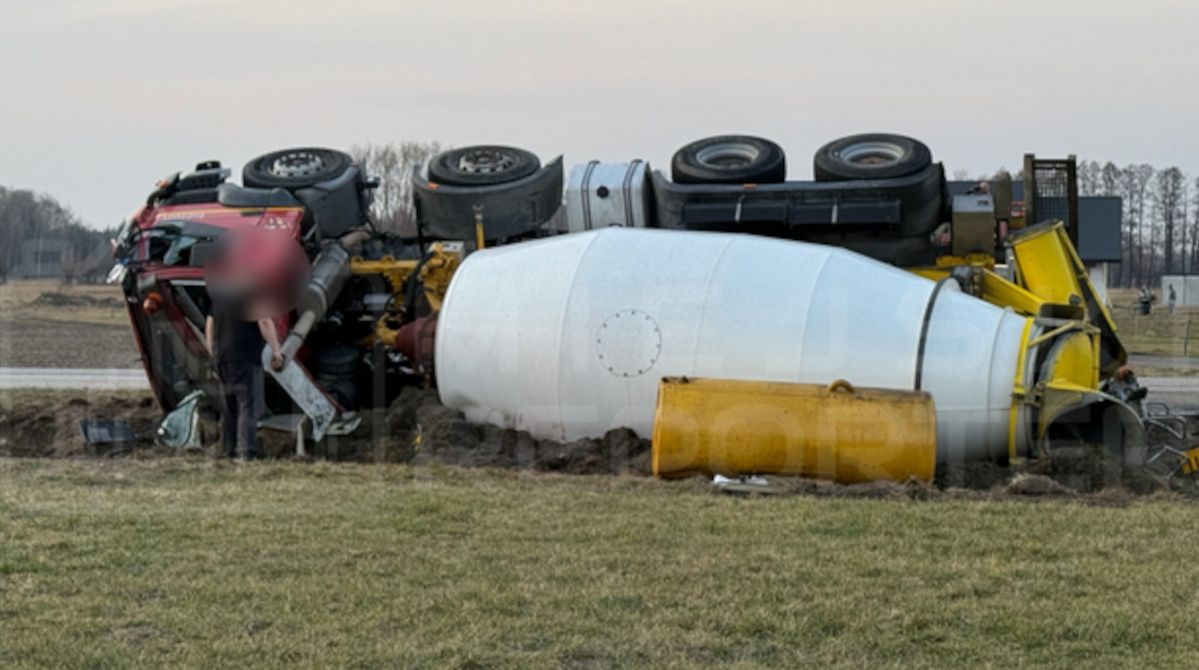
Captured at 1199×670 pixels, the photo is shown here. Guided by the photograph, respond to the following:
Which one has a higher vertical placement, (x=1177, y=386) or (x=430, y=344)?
(x=430, y=344)

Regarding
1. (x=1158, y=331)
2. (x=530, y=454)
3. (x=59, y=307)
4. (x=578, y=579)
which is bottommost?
(x=1158, y=331)

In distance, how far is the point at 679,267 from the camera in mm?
11164

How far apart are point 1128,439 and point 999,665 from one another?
5740 millimetres

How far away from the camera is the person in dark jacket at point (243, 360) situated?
39.5 ft

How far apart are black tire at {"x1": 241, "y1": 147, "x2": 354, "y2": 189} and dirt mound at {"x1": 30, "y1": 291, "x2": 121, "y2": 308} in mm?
32570

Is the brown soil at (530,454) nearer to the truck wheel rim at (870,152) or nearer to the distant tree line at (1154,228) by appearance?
the truck wheel rim at (870,152)

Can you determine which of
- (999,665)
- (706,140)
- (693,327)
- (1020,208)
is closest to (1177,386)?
(1020,208)

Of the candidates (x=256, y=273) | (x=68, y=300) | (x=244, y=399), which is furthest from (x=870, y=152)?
(x=68, y=300)

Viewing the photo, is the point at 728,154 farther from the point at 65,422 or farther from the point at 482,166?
the point at 65,422

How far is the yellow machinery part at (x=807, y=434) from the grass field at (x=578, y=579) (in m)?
0.39

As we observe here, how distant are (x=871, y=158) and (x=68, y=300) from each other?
37.0m

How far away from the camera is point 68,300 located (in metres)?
46.5

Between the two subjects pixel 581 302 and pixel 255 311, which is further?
pixel 255 311

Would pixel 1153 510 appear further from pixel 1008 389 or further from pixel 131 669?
pixel 131 669
